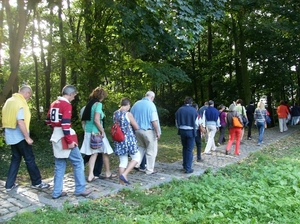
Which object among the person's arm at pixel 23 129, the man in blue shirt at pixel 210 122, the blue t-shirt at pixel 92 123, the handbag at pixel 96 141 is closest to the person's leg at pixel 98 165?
the handbag at pixel 96 141

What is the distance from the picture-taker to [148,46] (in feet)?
27.9

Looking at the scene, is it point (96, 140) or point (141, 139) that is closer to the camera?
point (96, 140)

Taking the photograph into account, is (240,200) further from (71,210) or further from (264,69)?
(264,69)

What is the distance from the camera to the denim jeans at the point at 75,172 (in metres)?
5.12

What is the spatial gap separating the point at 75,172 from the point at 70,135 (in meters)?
0.74

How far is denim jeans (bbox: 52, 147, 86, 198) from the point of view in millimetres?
5117

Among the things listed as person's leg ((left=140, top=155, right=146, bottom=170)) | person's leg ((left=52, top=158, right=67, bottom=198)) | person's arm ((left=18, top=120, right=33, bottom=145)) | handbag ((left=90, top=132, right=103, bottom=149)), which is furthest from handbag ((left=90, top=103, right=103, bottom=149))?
person's leg ((left=140, top=155, right=146, bottom=170))

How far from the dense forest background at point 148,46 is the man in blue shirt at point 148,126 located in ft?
6.04

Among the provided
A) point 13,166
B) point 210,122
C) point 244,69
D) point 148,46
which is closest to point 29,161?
point 13,166

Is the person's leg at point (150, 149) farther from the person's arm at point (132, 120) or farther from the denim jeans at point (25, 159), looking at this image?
the denim jeans at point (25, 159)

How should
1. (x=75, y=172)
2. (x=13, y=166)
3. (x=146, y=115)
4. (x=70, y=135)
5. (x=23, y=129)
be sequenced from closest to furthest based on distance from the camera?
(x=70, y=135) → (x=75, y=172) → (x=23, y=129) → (x=13, y=166) → (x=146, y=115)

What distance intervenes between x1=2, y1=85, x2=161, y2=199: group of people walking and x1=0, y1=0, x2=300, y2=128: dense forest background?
2.08m

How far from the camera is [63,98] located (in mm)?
5074

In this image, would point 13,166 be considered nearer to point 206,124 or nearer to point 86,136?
point 86,136
